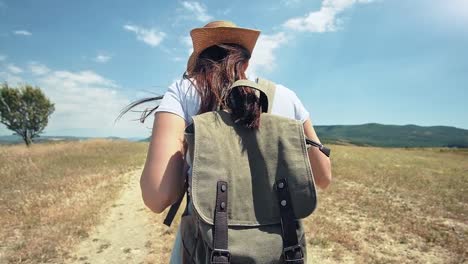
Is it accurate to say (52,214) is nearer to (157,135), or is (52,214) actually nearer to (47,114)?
(157,135)

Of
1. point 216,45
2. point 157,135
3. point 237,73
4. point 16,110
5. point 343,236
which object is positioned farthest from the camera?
point 16,110

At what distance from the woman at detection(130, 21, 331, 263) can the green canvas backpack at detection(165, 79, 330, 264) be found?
12 cm

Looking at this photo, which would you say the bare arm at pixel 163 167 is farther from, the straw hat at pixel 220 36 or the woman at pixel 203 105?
the straw hat at pixel 220 36

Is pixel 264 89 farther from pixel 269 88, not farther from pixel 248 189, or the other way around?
pixel 248 189

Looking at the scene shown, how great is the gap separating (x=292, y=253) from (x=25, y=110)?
2427 inches

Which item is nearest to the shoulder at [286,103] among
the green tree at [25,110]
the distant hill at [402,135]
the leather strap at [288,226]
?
the leather strap at [288,226]

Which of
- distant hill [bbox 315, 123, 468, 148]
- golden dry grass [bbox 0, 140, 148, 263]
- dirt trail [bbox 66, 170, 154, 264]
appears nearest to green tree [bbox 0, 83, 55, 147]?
golden dry grass [bbox 0, 140, 148, 263]

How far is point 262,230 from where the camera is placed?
1.49 metres

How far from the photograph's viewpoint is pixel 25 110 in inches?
2012

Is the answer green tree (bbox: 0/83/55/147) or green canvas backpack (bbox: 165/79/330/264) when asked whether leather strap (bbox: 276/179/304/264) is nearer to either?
green canvas backpack (bbox: 165/79/330/264)

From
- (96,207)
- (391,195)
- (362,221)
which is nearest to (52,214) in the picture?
(96,207)

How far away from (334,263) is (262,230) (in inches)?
216

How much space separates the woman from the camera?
158 centimetres

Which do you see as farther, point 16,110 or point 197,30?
point 16,110
